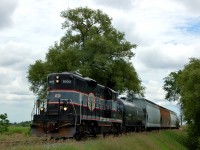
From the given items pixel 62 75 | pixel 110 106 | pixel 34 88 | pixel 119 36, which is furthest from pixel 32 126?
pixel 119 36

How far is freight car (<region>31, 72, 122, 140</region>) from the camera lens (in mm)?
22188

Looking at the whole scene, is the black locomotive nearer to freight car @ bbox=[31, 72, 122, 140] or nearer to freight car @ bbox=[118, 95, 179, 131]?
freight car @ bbox=[31, 72, 122, 140]

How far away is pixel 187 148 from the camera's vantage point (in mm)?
50625

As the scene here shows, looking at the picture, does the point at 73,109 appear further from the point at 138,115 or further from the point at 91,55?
the point at 91,55

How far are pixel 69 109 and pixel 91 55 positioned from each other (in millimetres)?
27825

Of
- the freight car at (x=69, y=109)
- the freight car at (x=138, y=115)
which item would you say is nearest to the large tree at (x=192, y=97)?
the freight car at (x=138, y=115)

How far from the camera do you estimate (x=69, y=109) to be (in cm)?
2308

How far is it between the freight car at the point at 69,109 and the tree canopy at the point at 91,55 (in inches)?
854

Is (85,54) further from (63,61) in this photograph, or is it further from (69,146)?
(69,146)

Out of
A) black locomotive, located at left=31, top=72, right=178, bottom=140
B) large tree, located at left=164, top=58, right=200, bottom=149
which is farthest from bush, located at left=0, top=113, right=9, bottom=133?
large tree, located at left=164, top=58, right=200, bottom=149

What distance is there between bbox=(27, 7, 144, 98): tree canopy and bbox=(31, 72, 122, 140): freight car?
71.2 feet

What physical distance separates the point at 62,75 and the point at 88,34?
1257 inches

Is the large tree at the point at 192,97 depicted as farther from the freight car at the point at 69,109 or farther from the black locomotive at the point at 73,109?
the freight car at the point at 69,109

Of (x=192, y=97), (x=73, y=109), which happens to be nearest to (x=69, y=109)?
(x=73, y=109)
